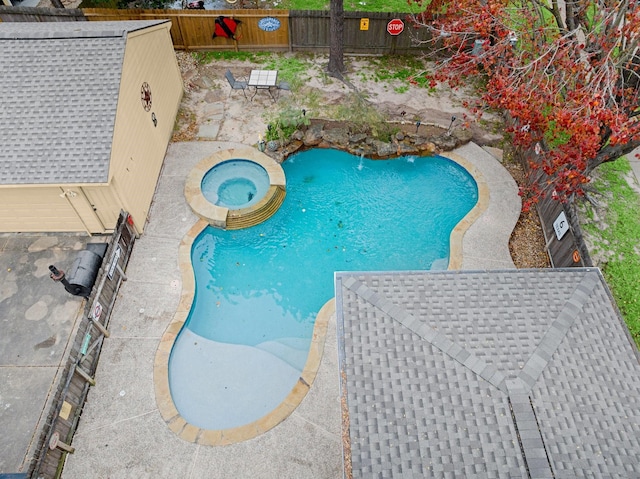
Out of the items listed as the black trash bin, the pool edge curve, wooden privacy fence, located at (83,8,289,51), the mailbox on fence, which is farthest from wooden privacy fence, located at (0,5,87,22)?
the pool edge curve

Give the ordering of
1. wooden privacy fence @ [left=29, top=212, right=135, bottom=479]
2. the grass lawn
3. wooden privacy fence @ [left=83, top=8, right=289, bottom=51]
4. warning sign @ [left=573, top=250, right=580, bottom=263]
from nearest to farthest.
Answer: wooden privacy fence @ [left=29, top=212, right=135, bottom=479], warning sign @ [left=573, top=250, right=580, bottom=263], the grass lawn, wooden privacy fence @ [left=83, top=8, right=289, bottom=51]

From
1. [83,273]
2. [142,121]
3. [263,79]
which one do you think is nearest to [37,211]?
[83,273]

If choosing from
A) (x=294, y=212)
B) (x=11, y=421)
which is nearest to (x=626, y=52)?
(x=294, y=212)

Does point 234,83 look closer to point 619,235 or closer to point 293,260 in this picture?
point 293,260

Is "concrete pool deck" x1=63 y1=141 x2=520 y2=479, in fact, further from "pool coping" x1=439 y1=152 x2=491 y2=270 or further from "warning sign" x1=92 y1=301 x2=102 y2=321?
"warning sign" x1=92 y1=301 x2=102 y2=321

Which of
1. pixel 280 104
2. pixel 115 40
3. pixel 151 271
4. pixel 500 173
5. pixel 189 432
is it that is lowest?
pixel 189 432

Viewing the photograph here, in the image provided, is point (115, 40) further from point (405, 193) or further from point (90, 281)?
point (405, 193)

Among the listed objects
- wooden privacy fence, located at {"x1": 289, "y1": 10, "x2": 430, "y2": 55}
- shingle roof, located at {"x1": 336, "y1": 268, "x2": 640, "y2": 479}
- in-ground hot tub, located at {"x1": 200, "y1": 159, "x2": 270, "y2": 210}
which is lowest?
in-ground hot tub, located at {"x1": 200, "y1": 159, "x2": 270, "y2": 210}
